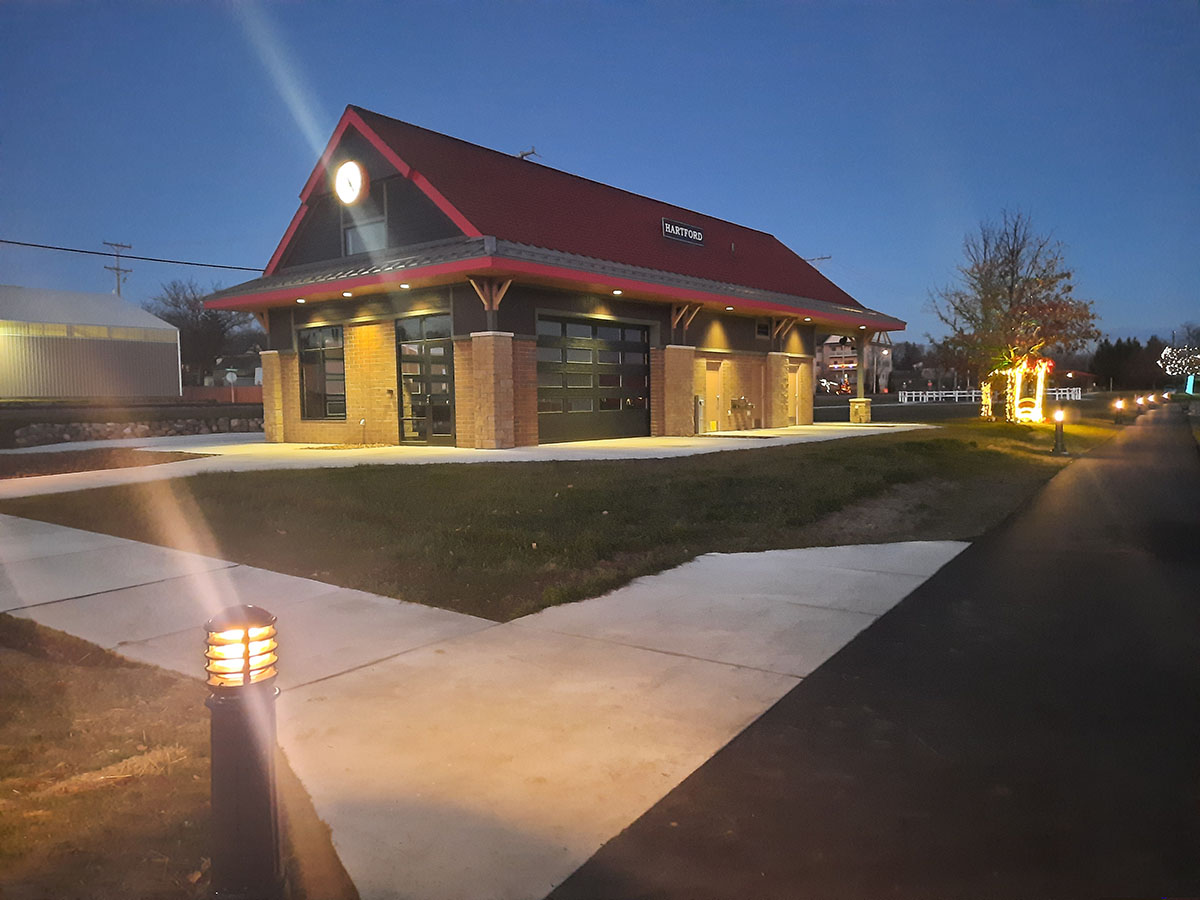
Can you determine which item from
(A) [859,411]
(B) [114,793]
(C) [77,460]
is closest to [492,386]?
(C) [77,460]

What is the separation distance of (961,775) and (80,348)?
161ft

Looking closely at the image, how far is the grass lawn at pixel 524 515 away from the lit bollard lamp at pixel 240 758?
11.1 ft

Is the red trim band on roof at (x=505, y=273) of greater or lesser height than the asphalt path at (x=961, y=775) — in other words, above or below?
above

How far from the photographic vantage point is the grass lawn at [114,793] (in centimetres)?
284

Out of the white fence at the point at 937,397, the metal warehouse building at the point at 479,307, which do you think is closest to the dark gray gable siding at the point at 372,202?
the metal warehouse building at the point at 479,307

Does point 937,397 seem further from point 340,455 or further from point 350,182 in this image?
point 340,455

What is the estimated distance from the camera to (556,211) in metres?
22.7

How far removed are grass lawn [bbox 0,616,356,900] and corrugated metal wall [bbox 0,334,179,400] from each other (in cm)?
4339

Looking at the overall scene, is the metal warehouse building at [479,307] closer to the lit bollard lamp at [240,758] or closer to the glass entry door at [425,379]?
the glass entry door at [425,379]

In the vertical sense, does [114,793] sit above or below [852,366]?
below

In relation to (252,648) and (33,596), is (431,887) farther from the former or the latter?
(33,596)

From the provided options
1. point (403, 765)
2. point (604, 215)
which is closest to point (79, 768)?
point (403, 765)

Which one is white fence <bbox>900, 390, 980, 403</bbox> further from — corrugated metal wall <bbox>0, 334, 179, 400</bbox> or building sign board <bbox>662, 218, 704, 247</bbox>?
corrugated metal wall <bbox>0, 334, 179, 400</bbox>

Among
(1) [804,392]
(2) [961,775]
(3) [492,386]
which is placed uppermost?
(3) [492,386]
